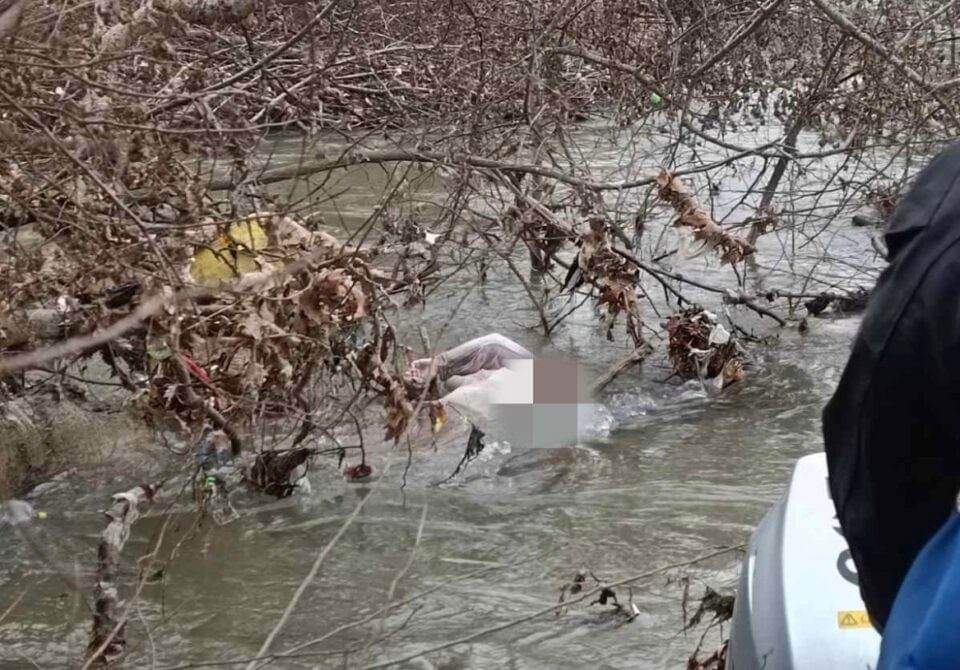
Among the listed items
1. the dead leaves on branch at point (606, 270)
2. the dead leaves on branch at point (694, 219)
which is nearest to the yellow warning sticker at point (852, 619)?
the dead leaves on branch at point (606, 270)

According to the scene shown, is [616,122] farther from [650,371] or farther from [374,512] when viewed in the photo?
[374,512]

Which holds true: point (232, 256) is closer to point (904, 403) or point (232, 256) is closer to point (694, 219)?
point (694, 219)

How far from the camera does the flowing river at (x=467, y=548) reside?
460 centimetres

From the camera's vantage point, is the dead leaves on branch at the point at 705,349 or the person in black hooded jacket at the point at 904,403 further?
the dead leaves on branch at the point at 705,349

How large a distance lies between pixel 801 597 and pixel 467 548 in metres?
2.85

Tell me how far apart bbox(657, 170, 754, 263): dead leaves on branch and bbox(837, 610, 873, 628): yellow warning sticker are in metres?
4.33

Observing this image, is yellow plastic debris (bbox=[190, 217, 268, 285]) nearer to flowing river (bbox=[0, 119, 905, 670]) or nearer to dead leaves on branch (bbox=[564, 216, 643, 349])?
flowing river (bbox=[0, 119, 905, 670])

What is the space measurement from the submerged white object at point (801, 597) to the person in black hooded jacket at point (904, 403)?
27.8 inches

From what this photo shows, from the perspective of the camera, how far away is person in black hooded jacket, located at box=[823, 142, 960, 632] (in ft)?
4.60

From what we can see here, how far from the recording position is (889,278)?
1.48 meters

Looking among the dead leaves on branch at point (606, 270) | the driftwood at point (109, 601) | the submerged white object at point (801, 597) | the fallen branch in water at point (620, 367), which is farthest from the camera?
the fallen branch in water at point (620, 367)

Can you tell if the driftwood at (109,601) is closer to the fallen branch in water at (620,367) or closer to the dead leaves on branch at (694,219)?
the fallen branch in water at (620,367)

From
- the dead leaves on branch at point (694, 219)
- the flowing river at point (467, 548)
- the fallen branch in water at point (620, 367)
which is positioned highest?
the dead leaves on branch at point (694, 219)

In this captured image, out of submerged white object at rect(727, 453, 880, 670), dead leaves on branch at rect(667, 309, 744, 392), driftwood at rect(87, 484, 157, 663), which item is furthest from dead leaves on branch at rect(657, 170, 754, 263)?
submerged white object at rect(727, 453, 880, 670)
